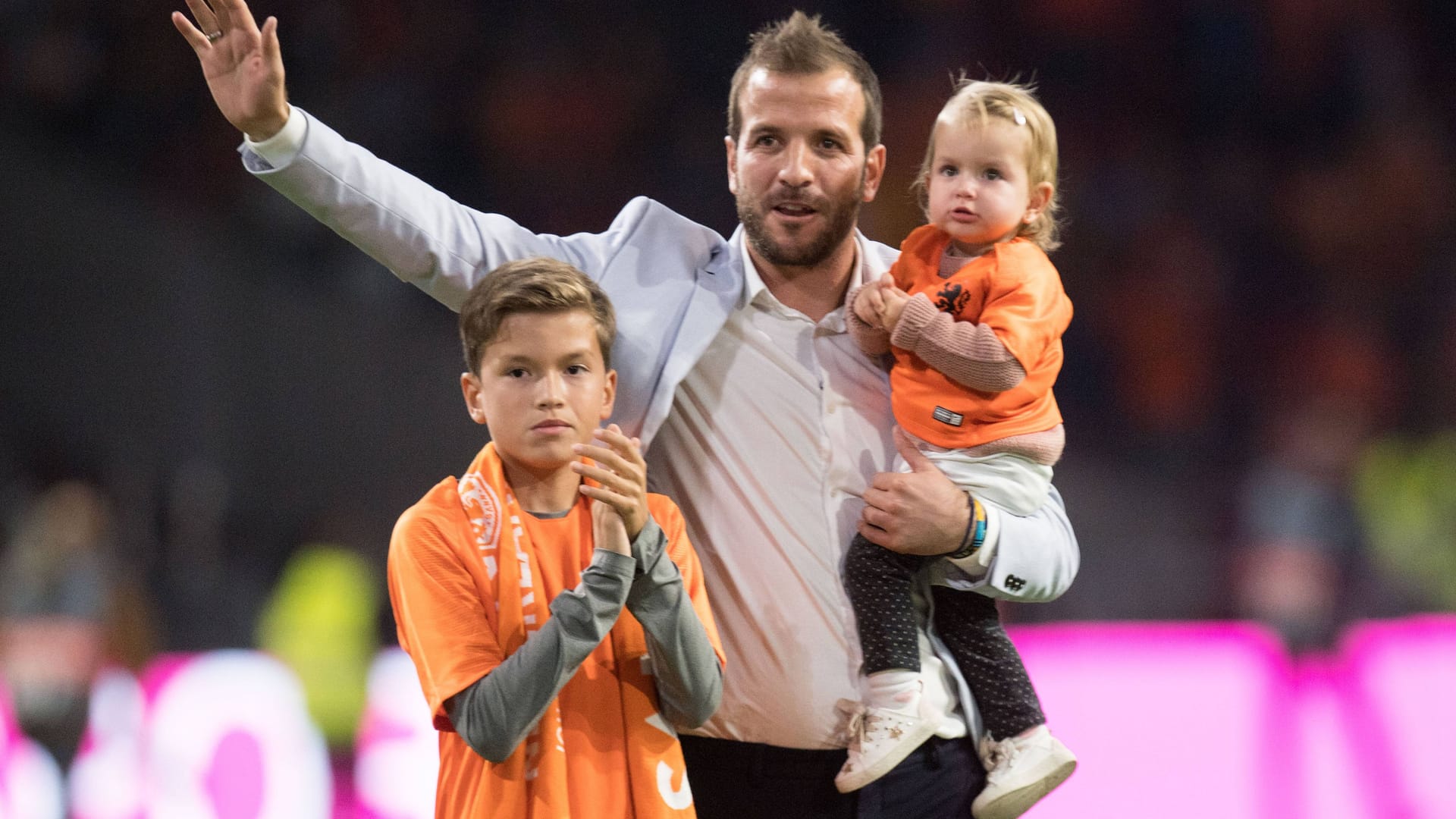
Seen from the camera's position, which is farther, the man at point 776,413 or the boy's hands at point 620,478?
the man at point 776,413

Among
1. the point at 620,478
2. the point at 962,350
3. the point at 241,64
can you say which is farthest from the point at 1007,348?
the point at 241,64

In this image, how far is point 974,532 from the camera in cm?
238

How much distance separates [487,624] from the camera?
209cm

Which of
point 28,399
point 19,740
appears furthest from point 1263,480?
point 28,399

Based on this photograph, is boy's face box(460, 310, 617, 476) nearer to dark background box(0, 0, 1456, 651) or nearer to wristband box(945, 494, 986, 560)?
wristband box(945, 494, 986, 560)

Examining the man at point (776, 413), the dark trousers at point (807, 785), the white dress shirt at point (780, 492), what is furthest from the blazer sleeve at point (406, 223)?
the dark trousers at point (807, 785)

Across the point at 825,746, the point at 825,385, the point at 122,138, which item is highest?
the point at 122,138

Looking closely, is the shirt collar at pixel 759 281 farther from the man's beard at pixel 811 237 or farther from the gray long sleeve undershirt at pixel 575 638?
the gray long sleeve undershirt at pixel 575 638

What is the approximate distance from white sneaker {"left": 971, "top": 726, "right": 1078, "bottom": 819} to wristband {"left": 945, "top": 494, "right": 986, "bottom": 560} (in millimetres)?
327

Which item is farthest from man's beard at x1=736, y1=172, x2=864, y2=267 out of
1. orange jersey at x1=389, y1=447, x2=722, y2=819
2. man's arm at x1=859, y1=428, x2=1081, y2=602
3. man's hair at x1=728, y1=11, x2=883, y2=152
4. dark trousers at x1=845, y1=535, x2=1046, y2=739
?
orange jersey at x1=389, y1=447, x2=722, y2=819

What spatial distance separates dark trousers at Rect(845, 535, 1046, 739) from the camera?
243 centimetres

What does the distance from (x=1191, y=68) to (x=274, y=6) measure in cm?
483

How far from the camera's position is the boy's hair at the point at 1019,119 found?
2.52m

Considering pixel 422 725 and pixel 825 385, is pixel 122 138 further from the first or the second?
pixel 825 385
